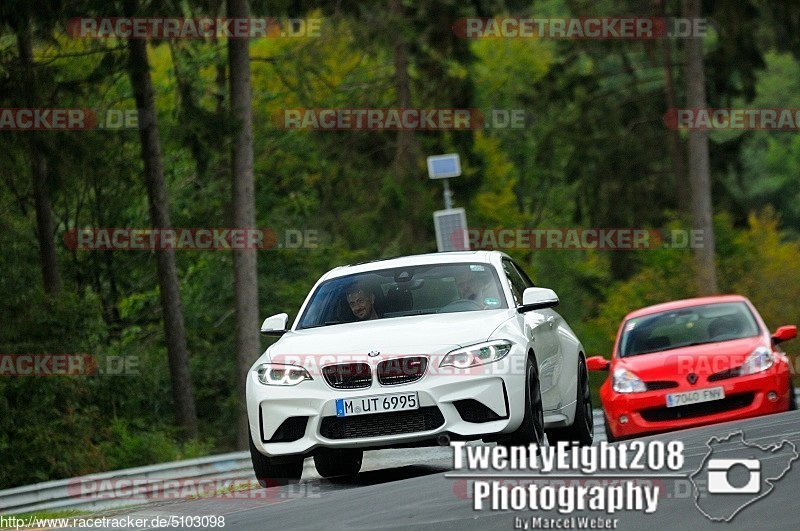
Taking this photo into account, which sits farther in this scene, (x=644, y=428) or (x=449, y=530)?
(x=644, y=428)

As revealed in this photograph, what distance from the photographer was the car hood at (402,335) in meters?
10.7

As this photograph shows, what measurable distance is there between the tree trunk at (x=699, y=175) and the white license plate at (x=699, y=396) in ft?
63.8

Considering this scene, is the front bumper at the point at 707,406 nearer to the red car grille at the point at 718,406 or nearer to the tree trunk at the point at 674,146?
the red car grille at the point at 718,406

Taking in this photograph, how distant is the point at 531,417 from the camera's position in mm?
10945

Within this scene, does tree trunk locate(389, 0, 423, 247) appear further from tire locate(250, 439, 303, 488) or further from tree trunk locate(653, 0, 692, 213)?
tire locate(250, 439, 303, 488)

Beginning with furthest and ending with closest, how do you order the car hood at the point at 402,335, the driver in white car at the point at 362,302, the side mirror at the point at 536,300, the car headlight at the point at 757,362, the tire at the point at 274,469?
the car headlight at the point at 757,362 → the driver in white car at the point at 362,302 → the side mirror at the point at 536,300 → the tire at the point at 274,469 → the car hood at the point at 402,335

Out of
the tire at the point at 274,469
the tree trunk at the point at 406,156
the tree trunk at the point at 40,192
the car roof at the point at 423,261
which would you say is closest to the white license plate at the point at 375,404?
the tire at the point at 274,469

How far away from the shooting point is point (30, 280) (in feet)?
98.9

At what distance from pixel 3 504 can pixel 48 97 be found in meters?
15.5

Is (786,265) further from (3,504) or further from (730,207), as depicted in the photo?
(3,504)

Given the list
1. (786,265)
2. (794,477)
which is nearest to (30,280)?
(786,265)

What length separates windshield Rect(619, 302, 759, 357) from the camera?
15898 millimetres
